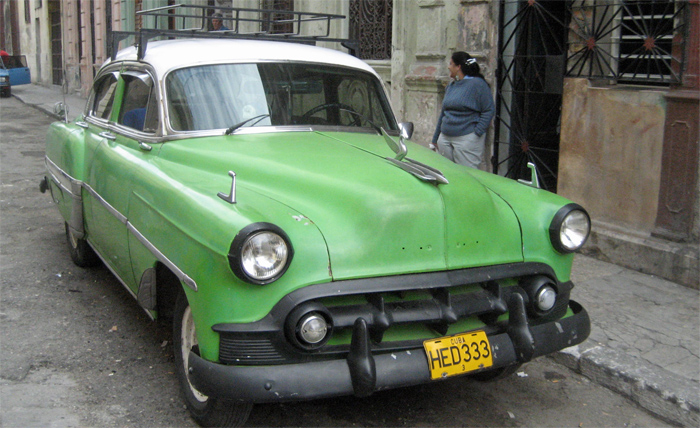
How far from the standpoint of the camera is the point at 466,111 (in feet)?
24.3

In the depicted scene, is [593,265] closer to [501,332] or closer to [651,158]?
[651,158]

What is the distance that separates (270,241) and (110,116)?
114 inches

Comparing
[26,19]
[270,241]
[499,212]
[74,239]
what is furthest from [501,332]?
[26,19]

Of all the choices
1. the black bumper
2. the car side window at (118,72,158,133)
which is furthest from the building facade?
the black bumper

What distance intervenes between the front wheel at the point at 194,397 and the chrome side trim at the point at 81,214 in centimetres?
20

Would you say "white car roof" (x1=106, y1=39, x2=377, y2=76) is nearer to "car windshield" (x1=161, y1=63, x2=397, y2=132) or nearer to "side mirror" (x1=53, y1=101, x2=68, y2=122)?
"car windshield" (x1=161, y1=63, x2=397, y2=132)

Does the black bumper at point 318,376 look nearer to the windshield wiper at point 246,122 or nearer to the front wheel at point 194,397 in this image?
the front wheel at point 194,397

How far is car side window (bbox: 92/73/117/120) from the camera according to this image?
18.0 ft

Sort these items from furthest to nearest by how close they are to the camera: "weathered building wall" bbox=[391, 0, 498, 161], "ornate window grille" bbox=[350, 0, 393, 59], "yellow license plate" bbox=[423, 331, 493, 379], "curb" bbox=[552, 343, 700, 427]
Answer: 1. "ornate window grille" bbox=[350, 0, 393, 59]
2. "weathered building wall" bbox=[391, 0, 498, 161]
3. "curb" bbox=[552, 343, 700, 427]
4. "yellow license plate" bbox=[423, 331, 493, 379]

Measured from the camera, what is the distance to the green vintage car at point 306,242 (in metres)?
3.02

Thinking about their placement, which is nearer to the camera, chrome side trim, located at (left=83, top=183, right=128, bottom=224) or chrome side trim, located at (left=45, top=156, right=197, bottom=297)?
chrome side trim, located at (left=45, top=156, right=197, bottom=297)

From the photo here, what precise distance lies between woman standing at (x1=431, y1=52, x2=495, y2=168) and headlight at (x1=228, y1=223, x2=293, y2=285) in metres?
4.70

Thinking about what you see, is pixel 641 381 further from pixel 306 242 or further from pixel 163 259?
pixel 163 259

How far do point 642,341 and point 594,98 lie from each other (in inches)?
106
